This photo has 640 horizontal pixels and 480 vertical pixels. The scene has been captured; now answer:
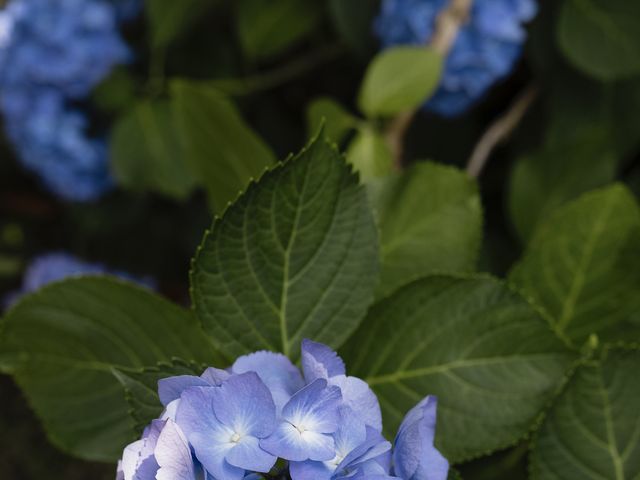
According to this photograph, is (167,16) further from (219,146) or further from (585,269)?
(585,269)

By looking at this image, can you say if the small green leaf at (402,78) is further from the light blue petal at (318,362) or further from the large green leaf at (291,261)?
the light blue petal at (318,362)

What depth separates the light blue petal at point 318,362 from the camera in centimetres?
49

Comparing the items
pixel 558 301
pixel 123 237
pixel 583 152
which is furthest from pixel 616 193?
pixel 123 237

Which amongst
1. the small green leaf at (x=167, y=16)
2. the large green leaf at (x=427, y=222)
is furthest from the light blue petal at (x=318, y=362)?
the small green leaf at (x=167, y=16)

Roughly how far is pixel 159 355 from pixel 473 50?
60 cm

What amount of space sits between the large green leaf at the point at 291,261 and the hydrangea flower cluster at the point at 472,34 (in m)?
0.54

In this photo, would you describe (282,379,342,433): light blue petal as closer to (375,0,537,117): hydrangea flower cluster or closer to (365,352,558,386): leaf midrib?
(365,352,558,386): leaf midrib

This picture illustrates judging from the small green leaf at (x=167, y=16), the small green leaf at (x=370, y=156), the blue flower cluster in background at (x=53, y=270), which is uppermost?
the small green leaf at (x=167, y=16)

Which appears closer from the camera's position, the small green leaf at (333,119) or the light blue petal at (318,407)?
the light blue petal at (318,407)

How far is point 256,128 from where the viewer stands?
4.99ft

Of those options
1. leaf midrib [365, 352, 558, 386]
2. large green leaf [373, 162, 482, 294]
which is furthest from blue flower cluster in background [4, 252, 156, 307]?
leaf midrib [365, 352, 558, 386]

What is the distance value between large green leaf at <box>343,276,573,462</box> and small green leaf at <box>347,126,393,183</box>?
26 centimetres

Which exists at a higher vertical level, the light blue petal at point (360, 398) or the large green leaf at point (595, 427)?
the light blue petal at point (360, 398)

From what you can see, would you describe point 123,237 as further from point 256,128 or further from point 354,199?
point 354,199
